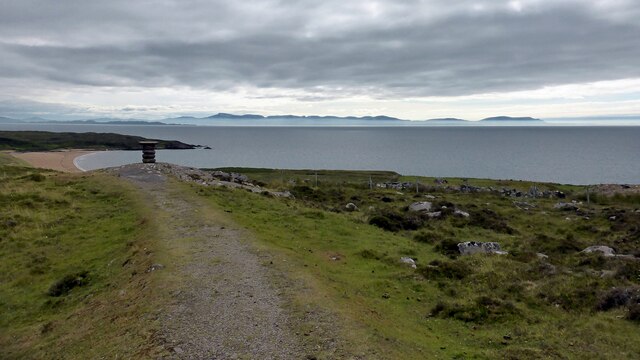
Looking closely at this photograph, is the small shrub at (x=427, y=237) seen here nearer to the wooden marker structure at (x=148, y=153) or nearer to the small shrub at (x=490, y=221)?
the small shrub at (x=490, y=221)

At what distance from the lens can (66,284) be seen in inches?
763

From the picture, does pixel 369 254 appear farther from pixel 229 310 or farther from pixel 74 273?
pixel 74 273

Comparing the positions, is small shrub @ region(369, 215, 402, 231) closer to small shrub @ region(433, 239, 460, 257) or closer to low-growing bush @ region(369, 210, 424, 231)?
low-growing bush @ region(369, 210, 424, 231)

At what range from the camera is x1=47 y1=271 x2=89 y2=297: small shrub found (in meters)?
19.0

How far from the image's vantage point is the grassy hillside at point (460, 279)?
13.4m

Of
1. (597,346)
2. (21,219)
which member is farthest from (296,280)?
(21,219)

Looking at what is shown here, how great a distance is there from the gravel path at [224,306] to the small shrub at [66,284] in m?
3.59

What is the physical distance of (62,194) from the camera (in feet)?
115

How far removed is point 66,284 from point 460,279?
16.0 meters

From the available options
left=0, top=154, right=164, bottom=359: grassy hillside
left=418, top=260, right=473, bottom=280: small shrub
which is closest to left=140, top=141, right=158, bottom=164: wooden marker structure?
left=0, top=154, right=164, bottom=359: grassy hillside

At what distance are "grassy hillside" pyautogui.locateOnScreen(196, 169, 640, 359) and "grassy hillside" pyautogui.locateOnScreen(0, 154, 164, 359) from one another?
17.1ft

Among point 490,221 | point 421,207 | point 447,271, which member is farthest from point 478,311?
point 421,207

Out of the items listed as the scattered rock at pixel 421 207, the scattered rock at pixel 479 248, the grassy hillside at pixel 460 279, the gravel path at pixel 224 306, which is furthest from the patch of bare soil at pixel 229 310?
the scattered rock at pixel 421 207

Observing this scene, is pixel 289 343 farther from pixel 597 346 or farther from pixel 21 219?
pixel 21 219
